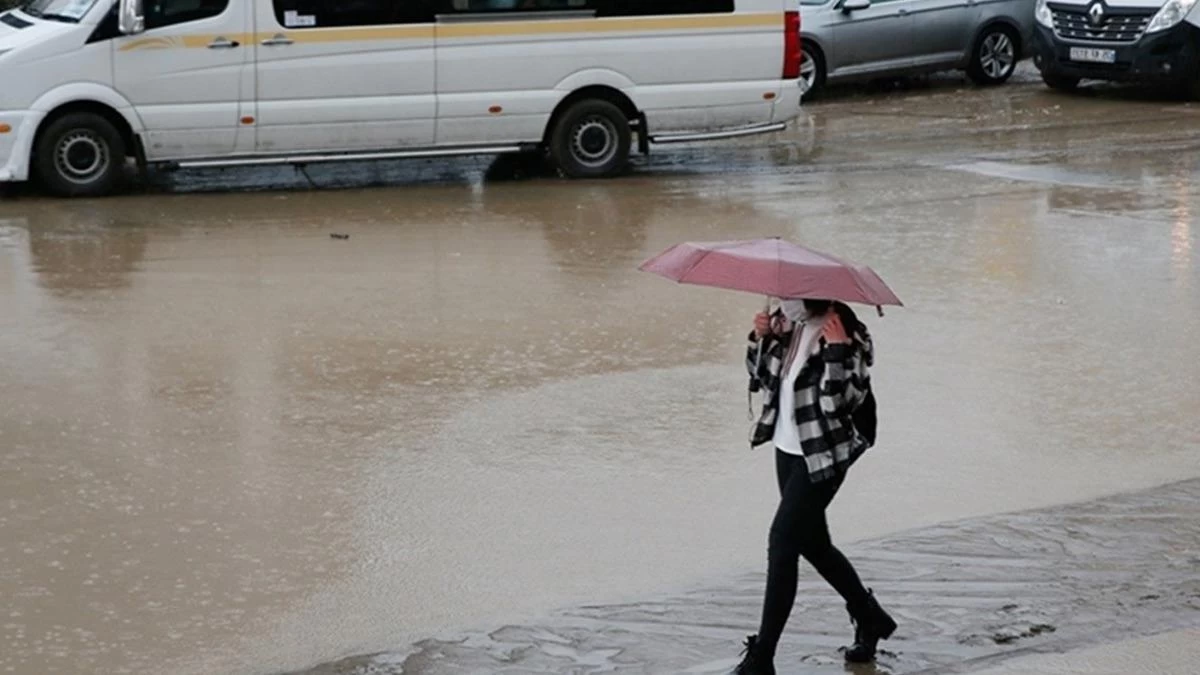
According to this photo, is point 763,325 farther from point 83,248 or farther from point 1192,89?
point 1192,89

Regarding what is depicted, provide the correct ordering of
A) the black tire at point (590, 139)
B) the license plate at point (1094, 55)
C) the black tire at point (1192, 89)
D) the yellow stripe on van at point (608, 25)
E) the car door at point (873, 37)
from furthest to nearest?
the car door at point (873, 37) < the black tire at point (1192, 89) < the license plate at point (1094, 55) < the black tire at point (590, 139) < the yellow stripe on van at point (608, 25)

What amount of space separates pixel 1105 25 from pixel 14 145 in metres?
11.5

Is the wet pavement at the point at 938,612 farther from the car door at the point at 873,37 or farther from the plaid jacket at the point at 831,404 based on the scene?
the car door at the point at 873,37

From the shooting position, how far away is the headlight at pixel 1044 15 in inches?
821

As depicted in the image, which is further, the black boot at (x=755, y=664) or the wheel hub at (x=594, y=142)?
the wheel hub at (x=594, y=142)

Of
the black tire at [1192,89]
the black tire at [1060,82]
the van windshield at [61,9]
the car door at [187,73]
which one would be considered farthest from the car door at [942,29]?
the van windshield at [61,9]

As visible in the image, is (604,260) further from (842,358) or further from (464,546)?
(842,358)

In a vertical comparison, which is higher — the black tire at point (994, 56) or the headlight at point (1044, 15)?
the headlight at point (1044, 15)

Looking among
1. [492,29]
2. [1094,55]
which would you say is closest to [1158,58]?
[1094,55]

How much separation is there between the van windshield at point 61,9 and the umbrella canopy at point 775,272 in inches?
384

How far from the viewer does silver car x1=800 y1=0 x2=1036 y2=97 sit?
814 inches

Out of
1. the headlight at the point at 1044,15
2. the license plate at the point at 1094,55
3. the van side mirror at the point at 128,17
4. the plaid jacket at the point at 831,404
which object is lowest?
the plaid jacket at the point at 831,404

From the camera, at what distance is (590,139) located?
629 inches

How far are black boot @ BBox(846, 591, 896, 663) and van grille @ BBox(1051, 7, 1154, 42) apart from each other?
15.3m
